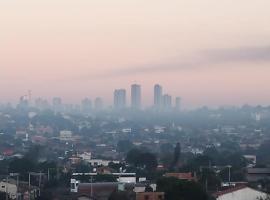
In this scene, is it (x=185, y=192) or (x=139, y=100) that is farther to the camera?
(x=139, y=100)

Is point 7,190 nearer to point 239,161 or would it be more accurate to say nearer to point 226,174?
point 226,174

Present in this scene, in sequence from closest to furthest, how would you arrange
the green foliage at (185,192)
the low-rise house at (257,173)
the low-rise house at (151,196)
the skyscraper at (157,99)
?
the green foliage at (185,192) → the low-rise house at (151,196) → the low-rise house at (257,173) → the skyscraper at (157,99)

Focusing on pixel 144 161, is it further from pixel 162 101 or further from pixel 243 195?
pixel 162 101

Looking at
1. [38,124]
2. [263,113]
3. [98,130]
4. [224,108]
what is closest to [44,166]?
[98,130]

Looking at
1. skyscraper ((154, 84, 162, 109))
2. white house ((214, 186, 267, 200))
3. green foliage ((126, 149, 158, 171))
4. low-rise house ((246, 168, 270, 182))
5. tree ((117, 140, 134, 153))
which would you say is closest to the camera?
white house ((214, 186, 267, 200))

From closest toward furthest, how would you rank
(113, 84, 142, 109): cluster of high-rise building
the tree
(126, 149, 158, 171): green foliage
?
1. (126, 149, 158, 171): green foliage
2. the tree
3. (113, 84, 142, 109): cluster of high-rise building

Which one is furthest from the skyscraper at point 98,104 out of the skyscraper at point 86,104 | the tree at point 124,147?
the tree at point 124,147

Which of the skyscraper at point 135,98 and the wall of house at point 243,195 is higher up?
the skyscraper at point 135,98

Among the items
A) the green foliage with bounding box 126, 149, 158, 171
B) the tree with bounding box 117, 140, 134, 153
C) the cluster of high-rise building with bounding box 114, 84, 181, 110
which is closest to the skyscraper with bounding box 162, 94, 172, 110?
the cluster of high-rise building with bounding box 114, 84, 181, 110

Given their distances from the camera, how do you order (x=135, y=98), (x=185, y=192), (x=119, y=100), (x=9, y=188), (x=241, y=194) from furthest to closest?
(x=119, y=100) < (x=135, y=98) < (x=9, y=188) < (x=241, y=194) < (x=185, y=192)

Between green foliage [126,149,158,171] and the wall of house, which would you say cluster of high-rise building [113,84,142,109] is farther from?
the wall of house

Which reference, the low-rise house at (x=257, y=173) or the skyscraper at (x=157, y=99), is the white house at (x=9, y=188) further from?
the skyscraper at (x=157, y=99)

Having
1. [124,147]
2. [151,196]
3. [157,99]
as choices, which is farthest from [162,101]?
[151,196]
